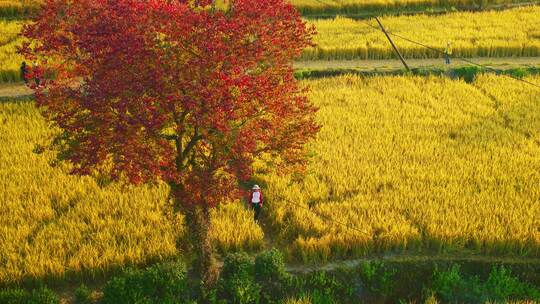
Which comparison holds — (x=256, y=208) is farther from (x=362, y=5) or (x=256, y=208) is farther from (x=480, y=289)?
(x=362, y=5)

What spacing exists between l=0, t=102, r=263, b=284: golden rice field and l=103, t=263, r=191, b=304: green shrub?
0.78m

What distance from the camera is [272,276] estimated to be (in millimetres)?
10586

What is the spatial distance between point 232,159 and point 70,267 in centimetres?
413

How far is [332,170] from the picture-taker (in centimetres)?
1464

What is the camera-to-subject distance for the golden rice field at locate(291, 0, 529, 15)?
32.8 metres

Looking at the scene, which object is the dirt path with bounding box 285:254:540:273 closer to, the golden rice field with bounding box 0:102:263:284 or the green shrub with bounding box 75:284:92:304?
the golden rice field with bounding box 0:102:263:284

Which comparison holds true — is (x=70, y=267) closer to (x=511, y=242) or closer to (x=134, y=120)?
(x=134, y=120)

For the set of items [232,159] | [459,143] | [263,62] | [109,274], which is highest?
[263,62]

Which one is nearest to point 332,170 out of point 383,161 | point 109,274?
point 383,161

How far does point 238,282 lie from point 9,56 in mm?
17305

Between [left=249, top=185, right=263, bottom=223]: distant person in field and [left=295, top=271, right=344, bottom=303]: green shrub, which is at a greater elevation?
[left=249, top=185, right=263, bottom=223]: distant person in field

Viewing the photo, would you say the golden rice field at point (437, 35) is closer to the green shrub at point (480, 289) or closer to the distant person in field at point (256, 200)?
the distant person in field at point (256, 200)

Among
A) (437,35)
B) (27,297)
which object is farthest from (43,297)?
(437,35)

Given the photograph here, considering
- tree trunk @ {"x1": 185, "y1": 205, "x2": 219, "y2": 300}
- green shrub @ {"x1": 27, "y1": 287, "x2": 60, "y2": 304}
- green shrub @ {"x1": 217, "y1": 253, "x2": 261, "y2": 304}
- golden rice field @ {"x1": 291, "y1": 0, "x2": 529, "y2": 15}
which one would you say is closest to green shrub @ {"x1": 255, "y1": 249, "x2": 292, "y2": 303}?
green shrub @ {"x1": 217, "y1": 253, "x2": 261, "y2": 304}
